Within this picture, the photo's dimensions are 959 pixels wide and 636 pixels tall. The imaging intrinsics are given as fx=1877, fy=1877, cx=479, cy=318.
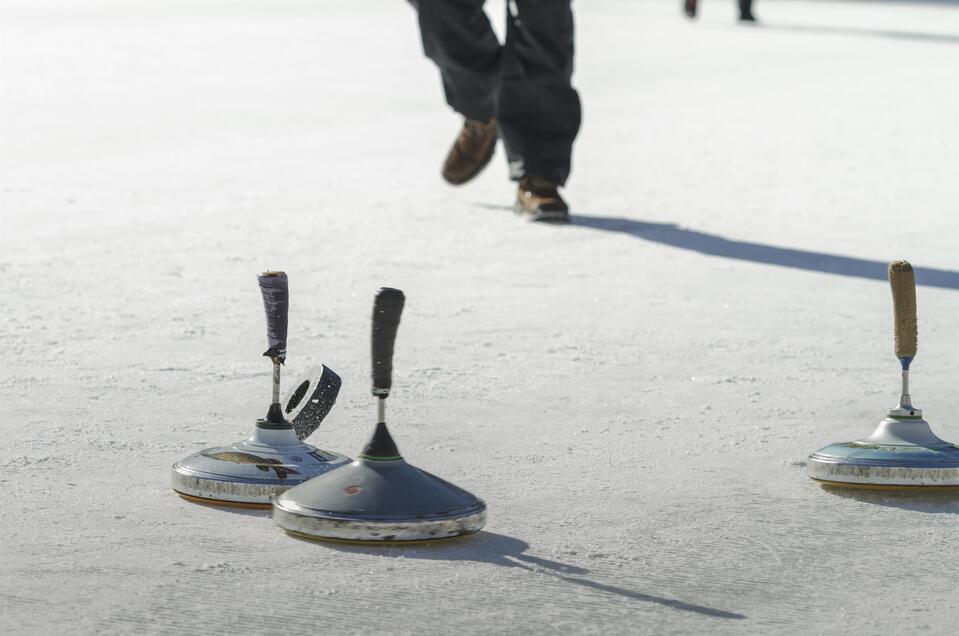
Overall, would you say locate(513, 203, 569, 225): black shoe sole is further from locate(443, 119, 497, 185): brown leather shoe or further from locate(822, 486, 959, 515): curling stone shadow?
locate(822, 486, 959, 515): curling stone shadow

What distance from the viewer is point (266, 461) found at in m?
2.99

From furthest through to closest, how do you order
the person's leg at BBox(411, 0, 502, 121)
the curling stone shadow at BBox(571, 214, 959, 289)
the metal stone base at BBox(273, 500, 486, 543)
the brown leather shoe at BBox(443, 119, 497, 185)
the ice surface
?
the brown leather shoe at BBox(443, 119, 497, 185) → the person's leg at BBox(411, 0, 502, 121) → the curling stone shadow at BBox(571, 214, 959, 289) → the metal stone base at BBox(273, 500, 486, 543) → the ice surface


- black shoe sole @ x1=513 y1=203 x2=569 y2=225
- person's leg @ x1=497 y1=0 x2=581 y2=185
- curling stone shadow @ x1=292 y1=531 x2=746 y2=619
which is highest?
person's leg @ x1=497 y1=0 x2=581 y2=185

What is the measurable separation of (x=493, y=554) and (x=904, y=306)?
2.90 feet

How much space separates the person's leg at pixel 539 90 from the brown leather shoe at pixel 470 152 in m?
0.42

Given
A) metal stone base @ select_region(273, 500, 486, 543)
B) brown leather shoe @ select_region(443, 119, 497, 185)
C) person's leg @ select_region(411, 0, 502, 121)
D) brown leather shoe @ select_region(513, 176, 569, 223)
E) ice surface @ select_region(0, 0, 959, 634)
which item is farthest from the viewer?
brown leather shoe @ select_region(443, 119, 497, 185)

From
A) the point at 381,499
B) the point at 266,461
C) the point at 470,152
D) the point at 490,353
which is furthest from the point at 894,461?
the point at 470,152

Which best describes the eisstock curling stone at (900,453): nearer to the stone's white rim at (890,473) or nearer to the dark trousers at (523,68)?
the stone's white rim at (890,473)

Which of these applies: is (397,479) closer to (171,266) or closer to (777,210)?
(171,266)

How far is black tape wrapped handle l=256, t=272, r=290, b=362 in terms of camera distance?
2.99m

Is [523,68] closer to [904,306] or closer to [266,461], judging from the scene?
[904,306]

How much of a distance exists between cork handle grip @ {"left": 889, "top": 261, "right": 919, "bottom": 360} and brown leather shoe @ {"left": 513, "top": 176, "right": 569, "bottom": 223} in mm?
3261

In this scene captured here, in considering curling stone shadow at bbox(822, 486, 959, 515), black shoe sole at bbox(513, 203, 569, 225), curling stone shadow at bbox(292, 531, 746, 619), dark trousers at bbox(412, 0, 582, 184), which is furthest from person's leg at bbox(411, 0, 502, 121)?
curling stone shadow at bbox(292, 531, 746, 619)

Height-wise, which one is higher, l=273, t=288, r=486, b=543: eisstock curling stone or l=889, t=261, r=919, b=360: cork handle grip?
l=889, t=261, r=919, b=360: cork handle grip
